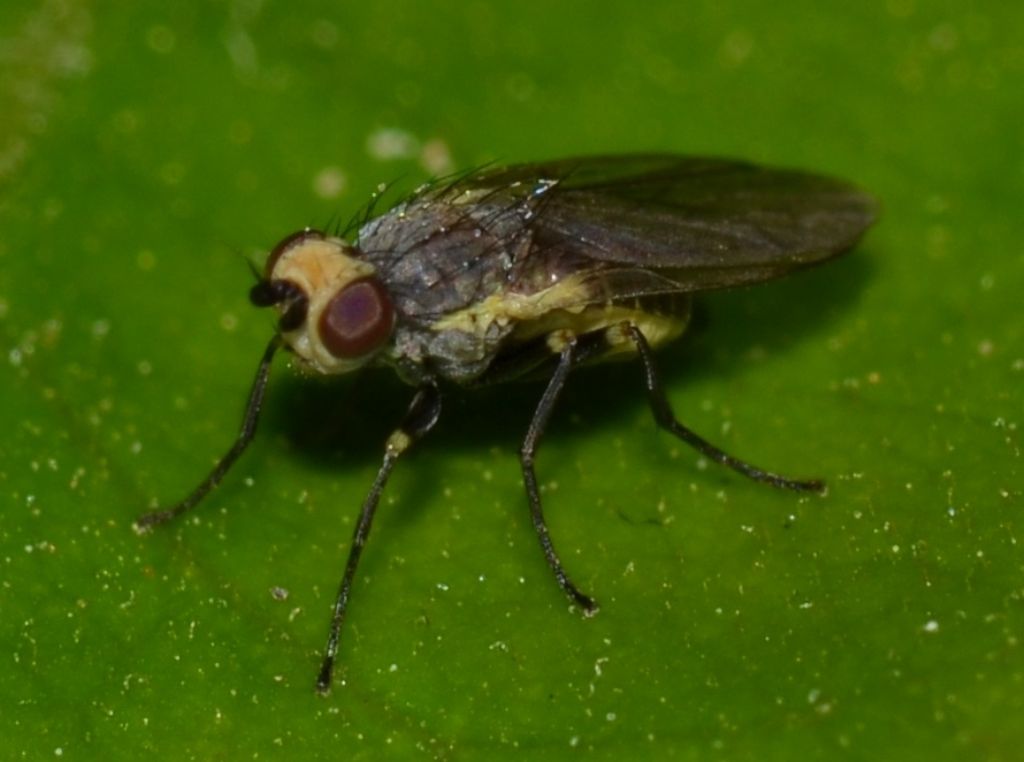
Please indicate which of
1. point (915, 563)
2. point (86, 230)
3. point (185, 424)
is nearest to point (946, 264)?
point (915, 563)

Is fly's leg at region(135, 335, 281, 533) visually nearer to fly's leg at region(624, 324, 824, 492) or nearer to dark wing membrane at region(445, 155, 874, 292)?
dark wing membrane at region(445, 155, 874, 292)

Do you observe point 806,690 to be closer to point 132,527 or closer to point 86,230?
point 132,527

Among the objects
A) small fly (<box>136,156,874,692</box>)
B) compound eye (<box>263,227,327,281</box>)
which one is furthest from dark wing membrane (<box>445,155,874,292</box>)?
compound eye (<box>263,227,327,281</box>)

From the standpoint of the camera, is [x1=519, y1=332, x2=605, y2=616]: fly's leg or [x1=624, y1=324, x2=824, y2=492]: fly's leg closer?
[x1=519, y1=332, x2=605, y2=616]: fly's leg

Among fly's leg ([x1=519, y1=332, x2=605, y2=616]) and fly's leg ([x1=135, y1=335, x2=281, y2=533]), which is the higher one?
fly's leg ([x1=135, y1=335, x2=281, y2=533])

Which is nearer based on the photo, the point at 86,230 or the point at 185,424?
the point at 185,424

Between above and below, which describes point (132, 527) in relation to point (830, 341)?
above

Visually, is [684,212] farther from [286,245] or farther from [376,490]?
[376,490]

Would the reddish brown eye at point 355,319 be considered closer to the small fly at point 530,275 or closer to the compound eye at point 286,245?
the small fly at point 530,275
